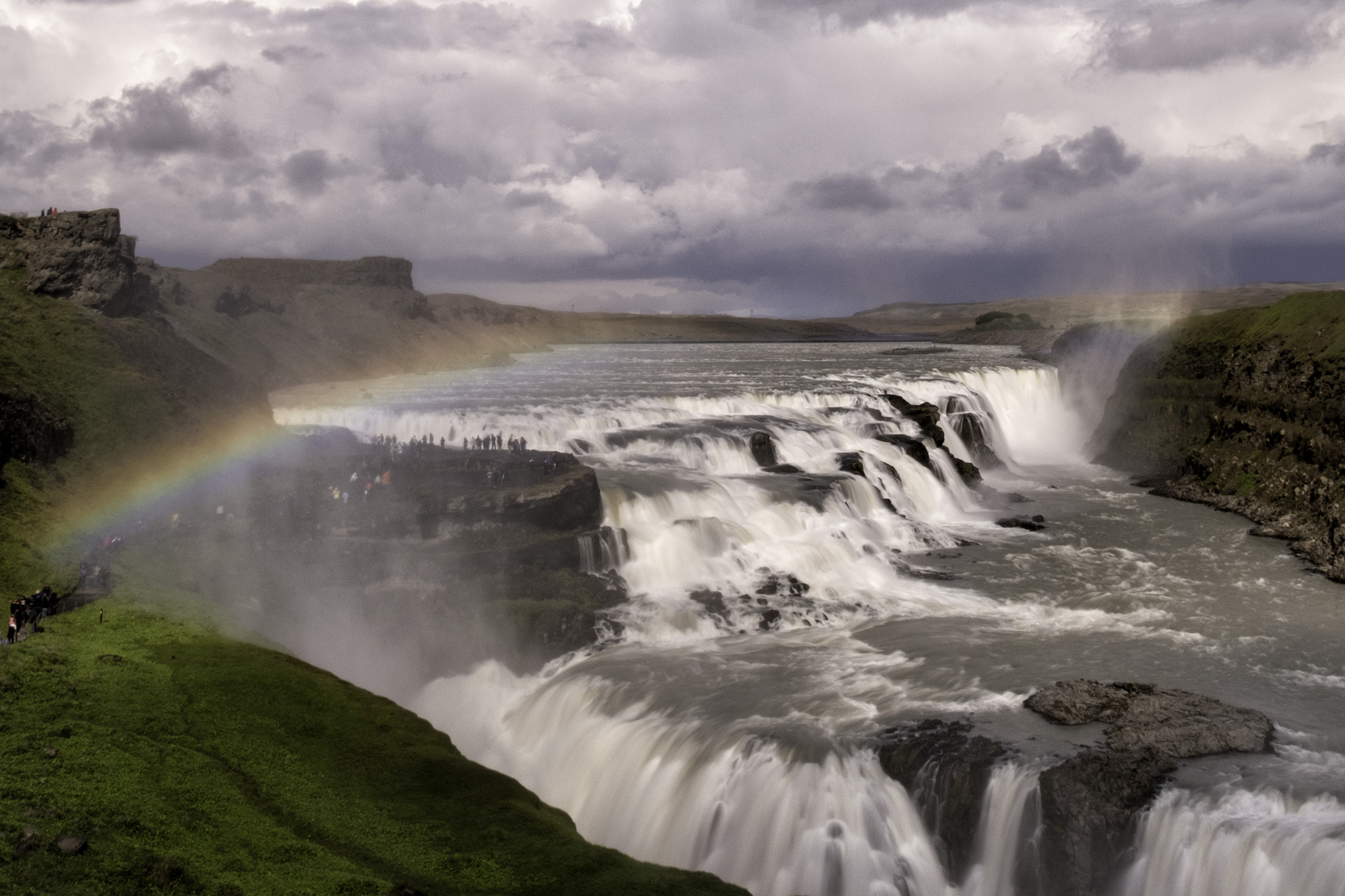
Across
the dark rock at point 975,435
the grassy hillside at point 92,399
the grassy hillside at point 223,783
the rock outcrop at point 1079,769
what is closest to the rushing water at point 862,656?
the rock outcrop at point 1079,769

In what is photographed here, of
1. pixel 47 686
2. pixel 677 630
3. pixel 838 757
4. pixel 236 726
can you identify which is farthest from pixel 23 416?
pixel 838 757

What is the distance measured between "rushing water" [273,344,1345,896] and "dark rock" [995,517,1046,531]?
0.67m

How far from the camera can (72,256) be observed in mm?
40938

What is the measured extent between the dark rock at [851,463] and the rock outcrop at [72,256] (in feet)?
106

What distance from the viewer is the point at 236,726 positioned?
17.0 meters

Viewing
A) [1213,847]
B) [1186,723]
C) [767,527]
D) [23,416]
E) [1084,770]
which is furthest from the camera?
[767,527]

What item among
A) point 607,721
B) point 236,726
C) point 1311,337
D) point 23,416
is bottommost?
point 607,721

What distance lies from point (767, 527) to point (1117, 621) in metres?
11.9

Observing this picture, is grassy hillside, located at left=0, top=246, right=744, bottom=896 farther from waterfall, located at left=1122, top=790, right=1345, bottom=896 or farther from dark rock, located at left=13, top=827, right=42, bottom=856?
waterfall, located at left=1122, top=790, right=1345, bottom=896

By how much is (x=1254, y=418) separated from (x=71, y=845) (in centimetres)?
4617

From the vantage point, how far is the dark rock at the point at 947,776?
1661 centimetres

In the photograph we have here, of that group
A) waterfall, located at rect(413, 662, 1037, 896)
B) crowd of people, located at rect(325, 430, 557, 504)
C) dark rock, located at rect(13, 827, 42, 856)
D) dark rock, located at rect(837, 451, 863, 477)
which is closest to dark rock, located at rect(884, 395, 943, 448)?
dark rock, located at rect(837, 451, 863, 477)

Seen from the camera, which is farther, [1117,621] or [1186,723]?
[1117,621]

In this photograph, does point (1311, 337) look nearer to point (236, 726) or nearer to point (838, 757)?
point (838, 757)
